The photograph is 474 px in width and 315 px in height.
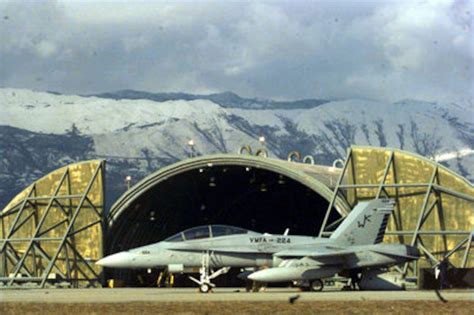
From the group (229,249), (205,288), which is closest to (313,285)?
(229,249)

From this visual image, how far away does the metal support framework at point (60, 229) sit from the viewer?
185 feet

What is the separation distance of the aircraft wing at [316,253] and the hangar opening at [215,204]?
10.9 meters

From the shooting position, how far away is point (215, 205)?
66.7 meters

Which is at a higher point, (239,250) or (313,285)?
(239,250)

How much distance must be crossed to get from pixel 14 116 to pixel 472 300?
6923 inches

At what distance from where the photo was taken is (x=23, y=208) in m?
57.9

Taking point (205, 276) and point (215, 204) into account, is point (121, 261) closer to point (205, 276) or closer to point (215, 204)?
point (205, 276)

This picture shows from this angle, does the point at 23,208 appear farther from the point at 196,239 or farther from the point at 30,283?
the point at 196,239

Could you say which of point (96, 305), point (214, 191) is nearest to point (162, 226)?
point (214, 191)

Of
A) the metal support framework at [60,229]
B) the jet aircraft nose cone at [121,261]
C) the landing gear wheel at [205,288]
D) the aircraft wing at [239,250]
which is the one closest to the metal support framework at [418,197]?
the aircraft wing at [239,250]

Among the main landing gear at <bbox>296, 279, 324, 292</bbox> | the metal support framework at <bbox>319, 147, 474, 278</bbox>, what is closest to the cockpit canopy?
the main landing gear at <bbox>296, 279, 324, 292</bbox>

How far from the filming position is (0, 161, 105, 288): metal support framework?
5625 centimetres

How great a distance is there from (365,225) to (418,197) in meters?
7.72

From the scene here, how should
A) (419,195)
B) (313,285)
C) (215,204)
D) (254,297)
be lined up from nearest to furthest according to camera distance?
(254,297)
(313,285)
(419,195)
(215,204)
